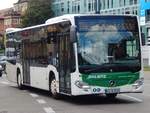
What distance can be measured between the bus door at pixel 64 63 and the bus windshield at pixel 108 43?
723 millimetres

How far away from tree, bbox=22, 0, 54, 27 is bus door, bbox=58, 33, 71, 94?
110m

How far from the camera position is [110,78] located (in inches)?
690

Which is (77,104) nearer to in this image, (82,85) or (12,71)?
(82,85)

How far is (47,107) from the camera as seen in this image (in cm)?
1677

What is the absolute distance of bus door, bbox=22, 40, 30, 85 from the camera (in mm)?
23828

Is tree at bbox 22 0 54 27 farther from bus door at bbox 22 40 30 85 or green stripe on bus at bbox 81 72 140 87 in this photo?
green stripe on bus at bbox 81 72 140 87

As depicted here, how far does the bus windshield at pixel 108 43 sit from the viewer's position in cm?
1742

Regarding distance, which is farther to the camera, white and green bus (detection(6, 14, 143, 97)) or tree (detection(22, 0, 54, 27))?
tree (detection(22, 0, 54, 27))

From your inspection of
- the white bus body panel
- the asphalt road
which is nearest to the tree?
the white bus body panel

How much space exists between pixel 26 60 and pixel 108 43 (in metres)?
7.29


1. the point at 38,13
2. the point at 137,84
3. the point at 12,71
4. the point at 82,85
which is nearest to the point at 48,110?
the point at 82,85

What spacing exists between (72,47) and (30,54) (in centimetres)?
609

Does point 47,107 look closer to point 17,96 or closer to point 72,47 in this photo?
point 72,47

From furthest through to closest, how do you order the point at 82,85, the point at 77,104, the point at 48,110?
the point at 77,104 < the point at 82,85 < the point at 48,110
